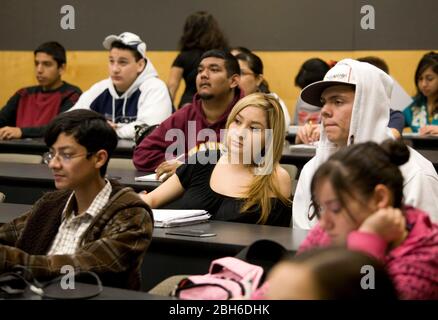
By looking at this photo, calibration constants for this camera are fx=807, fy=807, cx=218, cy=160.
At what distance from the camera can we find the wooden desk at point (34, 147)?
5617 millimetres

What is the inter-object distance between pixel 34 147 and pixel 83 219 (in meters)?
3.29

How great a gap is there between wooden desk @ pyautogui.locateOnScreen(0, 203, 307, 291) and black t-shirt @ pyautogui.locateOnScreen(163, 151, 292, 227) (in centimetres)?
20

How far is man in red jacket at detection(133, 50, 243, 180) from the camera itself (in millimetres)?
5008

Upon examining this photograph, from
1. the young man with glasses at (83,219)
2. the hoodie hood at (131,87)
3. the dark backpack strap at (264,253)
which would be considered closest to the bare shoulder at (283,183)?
the young man with glasses at (83,219)

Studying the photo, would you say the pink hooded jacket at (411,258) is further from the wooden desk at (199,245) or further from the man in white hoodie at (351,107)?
the man in white hoodie at (351,107)

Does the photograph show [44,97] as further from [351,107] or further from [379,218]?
[379,218]

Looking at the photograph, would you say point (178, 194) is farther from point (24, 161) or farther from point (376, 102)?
point (24, 161)

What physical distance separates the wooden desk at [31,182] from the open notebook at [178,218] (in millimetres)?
826

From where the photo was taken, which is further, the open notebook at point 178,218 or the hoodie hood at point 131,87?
the hoodie hood at point 131,87

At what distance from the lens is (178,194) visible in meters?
3.95

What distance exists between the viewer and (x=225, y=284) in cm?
240

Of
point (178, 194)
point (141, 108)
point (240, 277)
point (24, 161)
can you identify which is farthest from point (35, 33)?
point (240, 277)
